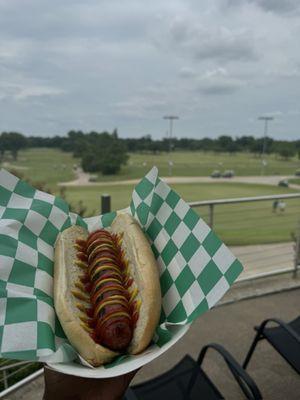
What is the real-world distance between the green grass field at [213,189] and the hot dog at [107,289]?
2.05 metres

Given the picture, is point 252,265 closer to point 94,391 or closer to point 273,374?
point 273,374

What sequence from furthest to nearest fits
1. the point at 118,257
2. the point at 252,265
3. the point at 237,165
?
1. the point at 237,165
2. the point at 252,265
3. the point at 118,257

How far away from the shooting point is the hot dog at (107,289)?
1.35m

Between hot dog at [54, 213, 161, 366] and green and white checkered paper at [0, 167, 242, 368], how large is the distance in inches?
1.7

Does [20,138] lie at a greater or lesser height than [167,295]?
greater

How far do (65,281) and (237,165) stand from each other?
7124 cm

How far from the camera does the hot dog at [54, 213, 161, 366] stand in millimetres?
1354

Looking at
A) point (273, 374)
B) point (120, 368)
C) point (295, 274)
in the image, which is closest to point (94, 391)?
point (120, 368)

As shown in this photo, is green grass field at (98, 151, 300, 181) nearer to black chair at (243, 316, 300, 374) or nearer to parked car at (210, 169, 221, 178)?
parked car at (210, 169, 221, 178)

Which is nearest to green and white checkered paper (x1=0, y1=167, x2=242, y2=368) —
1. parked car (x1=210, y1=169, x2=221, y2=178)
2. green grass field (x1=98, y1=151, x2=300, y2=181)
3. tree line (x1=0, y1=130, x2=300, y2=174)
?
tree line (x1=0, y1=130, x2=300, y2=174)

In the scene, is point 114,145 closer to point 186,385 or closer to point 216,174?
point 216,174

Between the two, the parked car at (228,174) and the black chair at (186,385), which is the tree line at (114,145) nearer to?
the black chair at (186,385)

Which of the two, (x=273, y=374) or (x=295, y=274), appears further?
(x=295, y=274)

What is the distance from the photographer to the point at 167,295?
1565 millimetres
